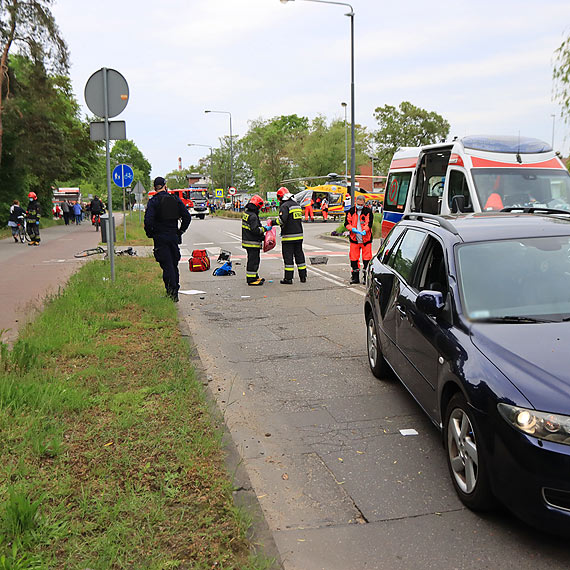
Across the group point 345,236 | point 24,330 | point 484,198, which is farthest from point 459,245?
point 345,236

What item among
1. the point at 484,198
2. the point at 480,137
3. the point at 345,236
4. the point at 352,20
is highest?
the point at 352,20

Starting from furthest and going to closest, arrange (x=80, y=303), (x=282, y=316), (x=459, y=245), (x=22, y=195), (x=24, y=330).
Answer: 1. (x=22, y=195)
2. (x=282, y=316)
3. (x=80, y=303)
4. (x=24, y=330)
5. (x=459, y=245)

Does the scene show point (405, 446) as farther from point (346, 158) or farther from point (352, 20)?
point (346, 158)

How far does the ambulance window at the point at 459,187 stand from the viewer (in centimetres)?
1098

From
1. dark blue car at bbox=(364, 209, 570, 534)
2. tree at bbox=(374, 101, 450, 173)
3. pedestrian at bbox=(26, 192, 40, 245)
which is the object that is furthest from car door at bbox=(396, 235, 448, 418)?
tree at bbox=(374, 101, 450, 173)

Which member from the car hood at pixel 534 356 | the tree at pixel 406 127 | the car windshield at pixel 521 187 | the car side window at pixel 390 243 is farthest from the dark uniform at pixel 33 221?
the tree at pixel 406 127

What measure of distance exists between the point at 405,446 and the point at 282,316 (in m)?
5.23

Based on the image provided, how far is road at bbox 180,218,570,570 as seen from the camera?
125 inches

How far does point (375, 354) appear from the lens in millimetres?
6133

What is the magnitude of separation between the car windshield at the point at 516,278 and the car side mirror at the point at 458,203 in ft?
19.1

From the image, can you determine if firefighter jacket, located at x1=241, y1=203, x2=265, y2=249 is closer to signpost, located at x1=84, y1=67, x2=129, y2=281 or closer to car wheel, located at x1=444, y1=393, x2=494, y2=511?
signpost, located at x1=84, y1=67, x2=129, y2=281

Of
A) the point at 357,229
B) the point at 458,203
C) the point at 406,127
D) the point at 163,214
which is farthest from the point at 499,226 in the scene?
the point at 406,127

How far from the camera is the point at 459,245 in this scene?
4.48m

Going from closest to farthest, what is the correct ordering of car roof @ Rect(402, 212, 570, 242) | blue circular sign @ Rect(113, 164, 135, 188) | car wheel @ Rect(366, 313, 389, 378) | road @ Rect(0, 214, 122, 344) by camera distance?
car roof @ Rect(402, 212, 570, 242), car wheel @ Rect(366, 313, 389, 378), road @ Rect(0, 214, 122, 344), blue circular sign @ Rect(113, 164, 135, 188)
